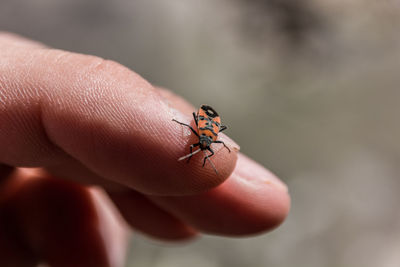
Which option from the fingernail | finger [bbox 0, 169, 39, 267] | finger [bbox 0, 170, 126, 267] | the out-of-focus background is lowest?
finger [bbox 0, 169, 39, 267]

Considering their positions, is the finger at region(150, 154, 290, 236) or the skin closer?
the skin

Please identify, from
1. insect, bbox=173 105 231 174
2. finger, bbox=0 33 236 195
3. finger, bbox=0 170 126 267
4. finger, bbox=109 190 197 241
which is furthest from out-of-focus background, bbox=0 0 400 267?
finger, bbox=0 33 236 195

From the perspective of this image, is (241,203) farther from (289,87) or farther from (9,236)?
(289,87)

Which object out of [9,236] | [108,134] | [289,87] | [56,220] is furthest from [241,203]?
[289,87]

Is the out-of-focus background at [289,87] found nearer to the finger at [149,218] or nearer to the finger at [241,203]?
the finger at [149,218]

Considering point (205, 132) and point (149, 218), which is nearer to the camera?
point (205, 132)

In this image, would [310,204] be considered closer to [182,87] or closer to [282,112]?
[282,112]

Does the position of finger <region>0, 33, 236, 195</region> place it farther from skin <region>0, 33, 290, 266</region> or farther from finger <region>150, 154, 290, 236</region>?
finger <region>150, 154, 290, 236</region>

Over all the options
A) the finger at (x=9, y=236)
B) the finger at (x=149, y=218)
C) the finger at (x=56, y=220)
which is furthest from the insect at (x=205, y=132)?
the finger at (x=9, y=236)
